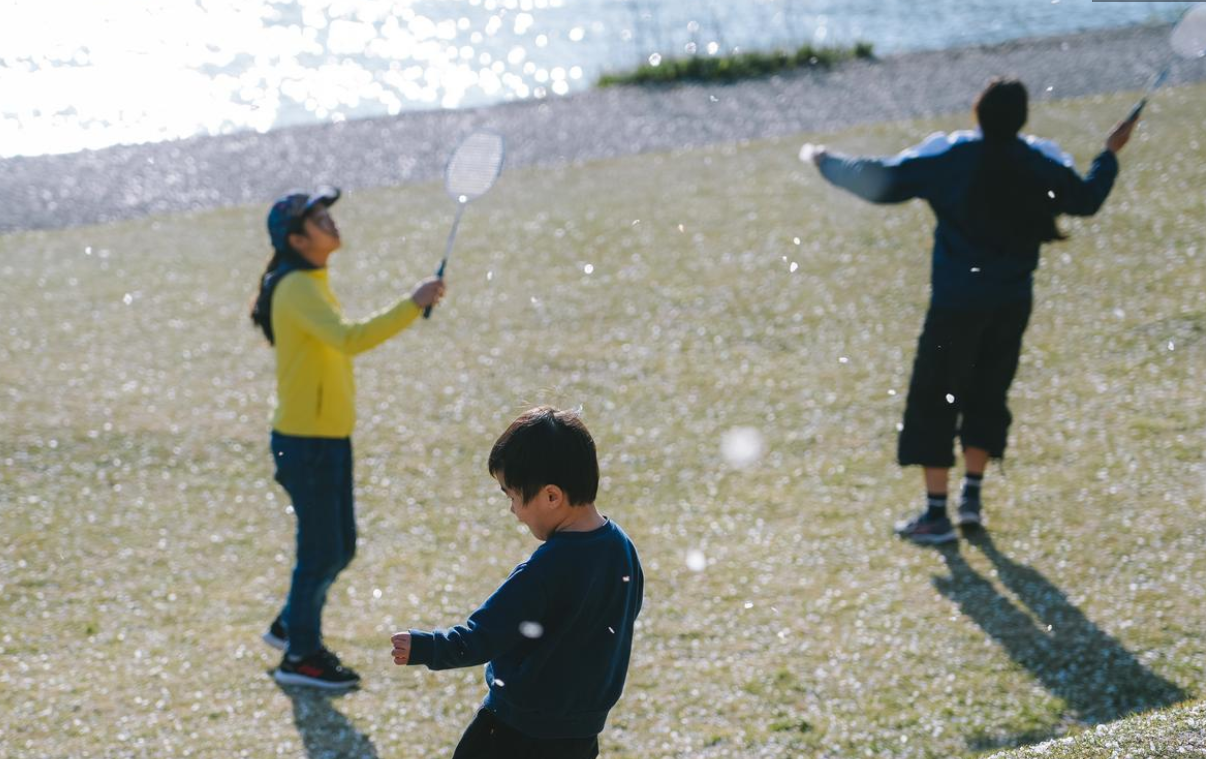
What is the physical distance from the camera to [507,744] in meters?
3.66

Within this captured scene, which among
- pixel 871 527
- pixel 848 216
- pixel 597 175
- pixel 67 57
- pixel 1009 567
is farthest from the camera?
pixel 67 57

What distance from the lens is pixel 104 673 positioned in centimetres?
582

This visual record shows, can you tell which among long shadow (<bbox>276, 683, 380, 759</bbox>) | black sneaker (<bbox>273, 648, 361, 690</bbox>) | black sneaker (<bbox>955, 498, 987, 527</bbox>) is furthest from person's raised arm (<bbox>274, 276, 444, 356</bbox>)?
black sneaker (<bbox>955, 498, 987, 527</bbox>)

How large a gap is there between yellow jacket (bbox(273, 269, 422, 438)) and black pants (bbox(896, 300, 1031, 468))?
2.68m

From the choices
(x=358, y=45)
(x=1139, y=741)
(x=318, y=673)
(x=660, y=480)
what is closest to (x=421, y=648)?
(x=318, y=673)

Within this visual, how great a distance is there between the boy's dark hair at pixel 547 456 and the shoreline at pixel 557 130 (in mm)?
10744

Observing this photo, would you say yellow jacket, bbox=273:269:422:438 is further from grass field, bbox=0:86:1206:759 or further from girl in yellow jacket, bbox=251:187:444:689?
grass field, bbox=0:86:1206:759

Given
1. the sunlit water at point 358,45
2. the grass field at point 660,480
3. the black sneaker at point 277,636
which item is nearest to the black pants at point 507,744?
the grass field at point 660,480

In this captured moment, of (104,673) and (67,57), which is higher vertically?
(67,57)

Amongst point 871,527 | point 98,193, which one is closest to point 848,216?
point 871,527

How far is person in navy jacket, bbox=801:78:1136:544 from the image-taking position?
6.18 meters

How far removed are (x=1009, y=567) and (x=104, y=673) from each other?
389 centimetres

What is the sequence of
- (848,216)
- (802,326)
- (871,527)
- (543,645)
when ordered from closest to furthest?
(543,645), (871,527), (802,326), (848,216)

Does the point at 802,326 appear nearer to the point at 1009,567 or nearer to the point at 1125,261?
the point at 1125,261
